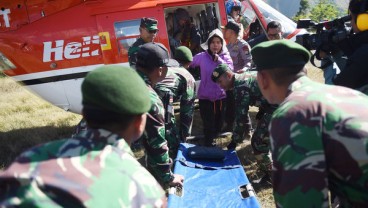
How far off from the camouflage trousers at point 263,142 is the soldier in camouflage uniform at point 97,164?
2.41m

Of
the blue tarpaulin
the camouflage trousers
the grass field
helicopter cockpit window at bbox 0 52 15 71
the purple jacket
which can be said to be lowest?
the grass field

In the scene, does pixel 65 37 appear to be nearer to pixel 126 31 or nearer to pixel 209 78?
pixel 126 31

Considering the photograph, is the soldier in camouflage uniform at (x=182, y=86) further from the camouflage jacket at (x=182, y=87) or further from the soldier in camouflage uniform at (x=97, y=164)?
the soldier in camouflage uniform at (x=97, y=164)

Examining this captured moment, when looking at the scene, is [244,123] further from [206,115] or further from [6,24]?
[6,24]

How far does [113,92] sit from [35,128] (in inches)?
220

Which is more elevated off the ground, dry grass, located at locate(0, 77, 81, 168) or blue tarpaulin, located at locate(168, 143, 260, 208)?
blue tarpaulin, located at locate(168, 143, 260, 208)

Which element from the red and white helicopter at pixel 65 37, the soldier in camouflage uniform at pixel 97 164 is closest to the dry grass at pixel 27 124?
the red and white helicopter at pixel 65 37

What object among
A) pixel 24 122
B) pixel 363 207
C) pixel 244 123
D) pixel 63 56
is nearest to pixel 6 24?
pixel 63 56

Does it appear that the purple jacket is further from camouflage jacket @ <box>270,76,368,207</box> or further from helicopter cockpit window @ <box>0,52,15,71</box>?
camouflage jacket @ <box>270,76,368,207</box>

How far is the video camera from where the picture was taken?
2.58m

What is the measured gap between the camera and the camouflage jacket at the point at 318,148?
1328 mm

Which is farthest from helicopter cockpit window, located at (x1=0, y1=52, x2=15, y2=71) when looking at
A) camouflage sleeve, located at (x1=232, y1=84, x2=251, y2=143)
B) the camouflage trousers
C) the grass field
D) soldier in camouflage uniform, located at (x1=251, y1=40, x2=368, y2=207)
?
soldier in camouflage uniform, located at (x1=251, y1=40, x2=368, y2=207)

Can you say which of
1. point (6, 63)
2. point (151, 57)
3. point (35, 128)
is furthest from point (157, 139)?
point (35, 128)

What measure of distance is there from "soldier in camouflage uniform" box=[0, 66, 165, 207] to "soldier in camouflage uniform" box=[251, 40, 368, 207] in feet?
1.69
